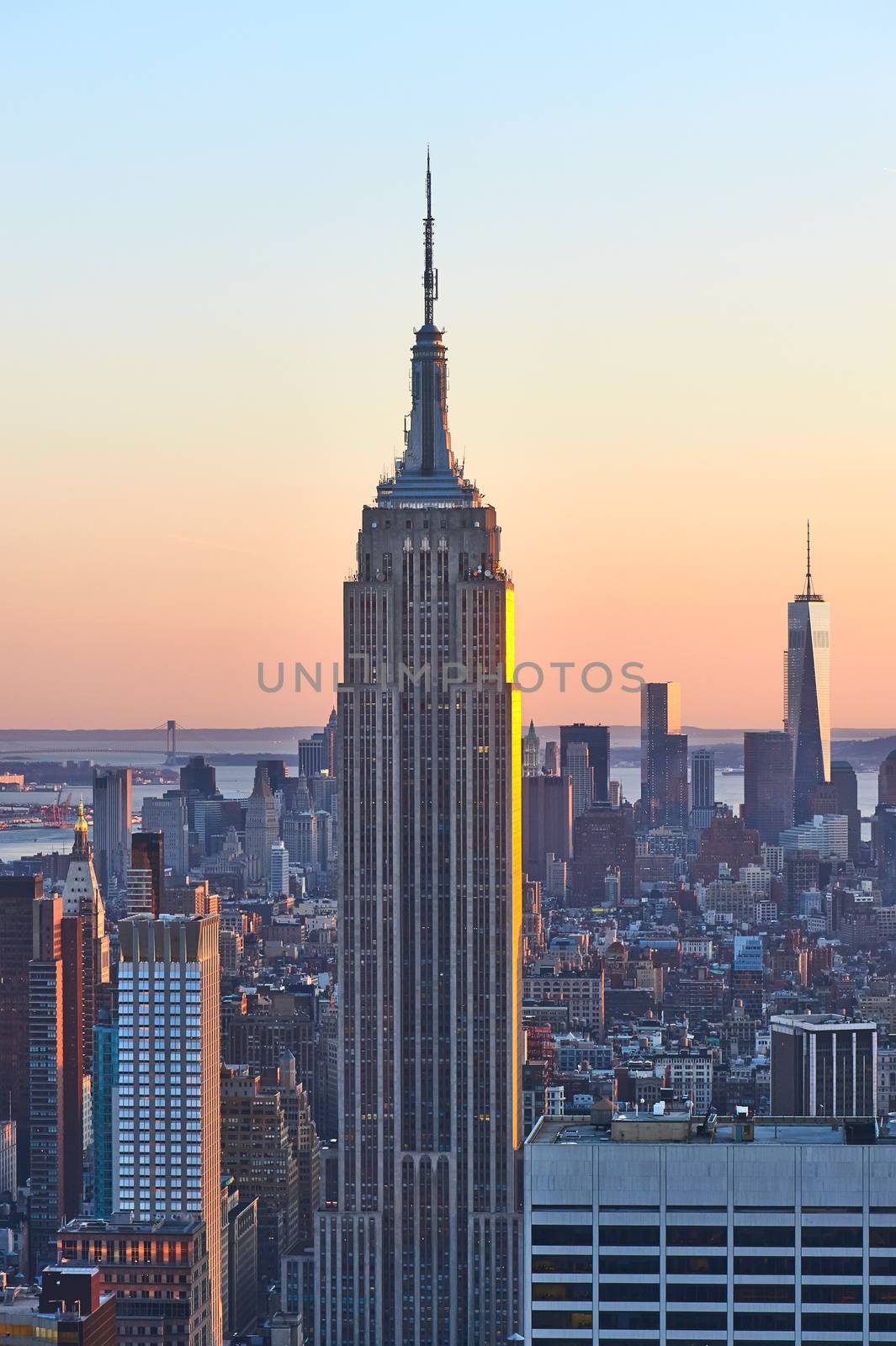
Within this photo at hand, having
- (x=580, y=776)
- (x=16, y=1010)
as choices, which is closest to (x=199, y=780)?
(x=580, y=776)

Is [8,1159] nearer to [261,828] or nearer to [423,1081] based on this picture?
[423,1081]

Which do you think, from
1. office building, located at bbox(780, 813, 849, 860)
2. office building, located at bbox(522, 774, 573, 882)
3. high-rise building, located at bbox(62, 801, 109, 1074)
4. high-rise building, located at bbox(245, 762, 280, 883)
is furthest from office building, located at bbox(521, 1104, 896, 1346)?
office building, located at bbox(780, 813, 849, 860)

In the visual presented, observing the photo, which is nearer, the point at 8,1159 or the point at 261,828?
the point at 8,1159

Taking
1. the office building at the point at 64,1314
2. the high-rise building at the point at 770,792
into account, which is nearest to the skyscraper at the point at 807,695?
the high-rise building at the point at 770,792

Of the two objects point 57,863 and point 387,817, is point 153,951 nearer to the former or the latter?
point 387,817

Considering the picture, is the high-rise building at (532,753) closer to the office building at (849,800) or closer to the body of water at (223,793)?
the body of water at (223,793)

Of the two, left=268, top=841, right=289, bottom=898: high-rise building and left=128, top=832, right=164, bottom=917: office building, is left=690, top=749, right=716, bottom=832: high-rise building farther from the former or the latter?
left=128, top=832, right=164, bottom=917: office building

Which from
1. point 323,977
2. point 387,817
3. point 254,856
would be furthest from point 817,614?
point 387,817
